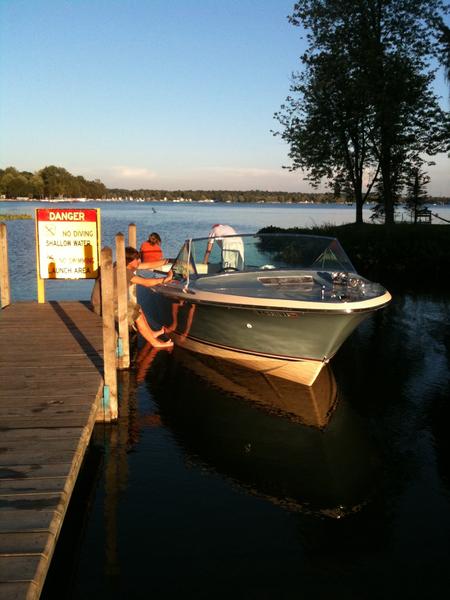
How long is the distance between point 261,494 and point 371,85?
26796mm

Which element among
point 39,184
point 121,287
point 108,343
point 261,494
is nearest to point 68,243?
point 121,287

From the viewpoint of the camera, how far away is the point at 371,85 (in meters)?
28.3

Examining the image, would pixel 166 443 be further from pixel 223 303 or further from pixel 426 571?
pixel 426 571

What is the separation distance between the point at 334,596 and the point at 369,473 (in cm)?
219

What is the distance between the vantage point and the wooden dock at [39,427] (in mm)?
3391

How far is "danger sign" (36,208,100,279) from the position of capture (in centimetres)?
1104

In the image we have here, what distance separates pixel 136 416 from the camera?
25.5ft

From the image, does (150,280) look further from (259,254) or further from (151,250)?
(151,250)

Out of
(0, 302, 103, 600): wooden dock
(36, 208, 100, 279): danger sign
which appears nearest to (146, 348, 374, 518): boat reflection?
(0, 302, 103, 600): wooden dock

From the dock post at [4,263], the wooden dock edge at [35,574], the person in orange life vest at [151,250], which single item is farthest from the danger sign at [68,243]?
the wooden dock edge at [35,574]

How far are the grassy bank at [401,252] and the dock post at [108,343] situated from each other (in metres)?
16.9

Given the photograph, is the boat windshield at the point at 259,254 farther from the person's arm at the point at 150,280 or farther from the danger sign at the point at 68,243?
the danger sign at the point at 68,243

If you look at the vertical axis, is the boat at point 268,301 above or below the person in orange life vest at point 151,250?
below

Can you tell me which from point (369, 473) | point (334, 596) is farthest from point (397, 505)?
point (334, 596)
